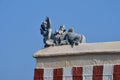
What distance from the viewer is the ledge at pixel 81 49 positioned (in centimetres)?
745

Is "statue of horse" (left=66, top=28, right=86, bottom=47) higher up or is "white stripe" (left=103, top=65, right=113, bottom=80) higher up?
"statue of horse" (left=66, top=28, right=86, bottom=47)

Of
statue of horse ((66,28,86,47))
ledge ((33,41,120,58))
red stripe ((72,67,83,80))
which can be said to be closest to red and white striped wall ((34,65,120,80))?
red stripe ((72,67,83,80))

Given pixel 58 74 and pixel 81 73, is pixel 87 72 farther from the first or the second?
pixel 58 74

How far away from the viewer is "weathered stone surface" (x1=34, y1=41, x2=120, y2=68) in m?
7.39

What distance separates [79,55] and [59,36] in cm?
71

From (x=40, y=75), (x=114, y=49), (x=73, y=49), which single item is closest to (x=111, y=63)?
(x=114, y=49)

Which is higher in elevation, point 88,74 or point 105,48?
point 105,48

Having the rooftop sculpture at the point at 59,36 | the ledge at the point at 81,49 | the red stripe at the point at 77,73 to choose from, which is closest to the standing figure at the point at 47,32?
the rooftop sculpture at the point at 59,36

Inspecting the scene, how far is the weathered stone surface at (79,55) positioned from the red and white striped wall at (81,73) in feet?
0.29

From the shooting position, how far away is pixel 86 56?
7.64 m

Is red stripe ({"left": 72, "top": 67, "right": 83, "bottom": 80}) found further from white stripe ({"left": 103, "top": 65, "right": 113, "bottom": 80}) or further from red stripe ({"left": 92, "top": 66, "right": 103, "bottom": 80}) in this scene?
white stripe ({"left": 103, "top": 65, "right": 113, "bottom": 80})

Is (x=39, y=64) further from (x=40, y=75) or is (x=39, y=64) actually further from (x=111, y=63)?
(x=111, y=63)

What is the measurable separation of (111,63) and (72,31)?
1.18 m

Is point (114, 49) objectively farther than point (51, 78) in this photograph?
No
